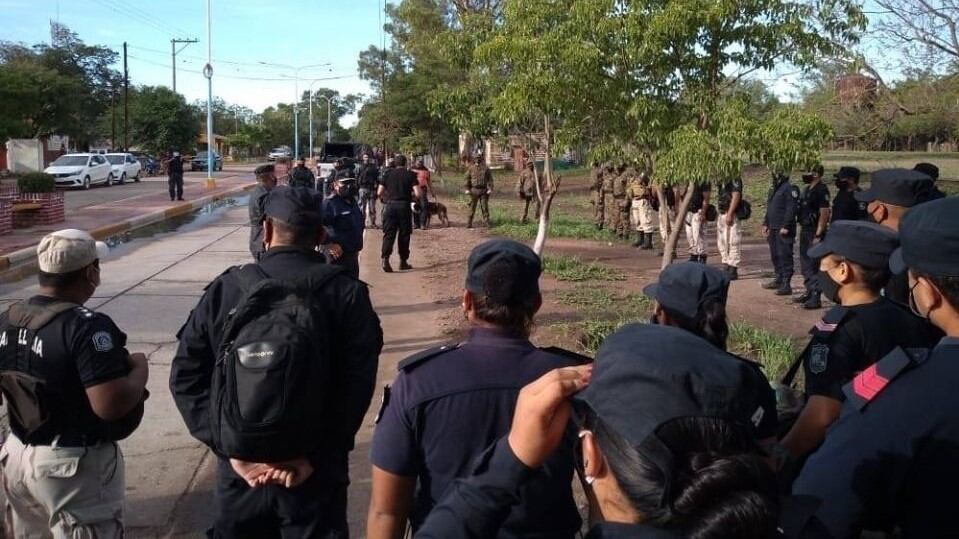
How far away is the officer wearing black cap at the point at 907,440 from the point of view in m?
1.70

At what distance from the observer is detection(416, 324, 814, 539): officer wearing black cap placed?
1.20 meters

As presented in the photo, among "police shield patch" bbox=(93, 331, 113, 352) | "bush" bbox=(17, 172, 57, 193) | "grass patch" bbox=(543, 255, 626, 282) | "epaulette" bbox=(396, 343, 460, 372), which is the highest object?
"epaulette" bbox=(396, 343, 460, 372)

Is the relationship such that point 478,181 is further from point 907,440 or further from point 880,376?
point 907,440

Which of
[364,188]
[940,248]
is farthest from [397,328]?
[364,188]

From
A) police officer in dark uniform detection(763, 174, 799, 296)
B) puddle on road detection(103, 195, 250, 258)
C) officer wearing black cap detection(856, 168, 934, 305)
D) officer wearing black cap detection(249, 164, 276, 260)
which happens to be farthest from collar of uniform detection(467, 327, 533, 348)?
puddle on road detection(103, 195, 250, 258)

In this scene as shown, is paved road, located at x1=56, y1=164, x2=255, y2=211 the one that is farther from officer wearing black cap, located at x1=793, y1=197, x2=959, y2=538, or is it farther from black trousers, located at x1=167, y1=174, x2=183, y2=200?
officer wearing black cap, located at x1=793, y1=197, x2=959, y2=538

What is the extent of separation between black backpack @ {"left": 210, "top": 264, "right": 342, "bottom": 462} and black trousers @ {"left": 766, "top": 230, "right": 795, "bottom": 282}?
9.03 meters

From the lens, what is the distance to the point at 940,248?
6.01ft

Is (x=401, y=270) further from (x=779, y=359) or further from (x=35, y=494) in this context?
(x=35, y=494)

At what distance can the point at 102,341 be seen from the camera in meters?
2.88

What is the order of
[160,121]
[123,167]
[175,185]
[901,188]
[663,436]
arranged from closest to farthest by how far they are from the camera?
[663,436], [901,188], [175,185], [123,167], [160,121]

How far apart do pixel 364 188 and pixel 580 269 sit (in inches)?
302

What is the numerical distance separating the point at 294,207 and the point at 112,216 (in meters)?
20.1

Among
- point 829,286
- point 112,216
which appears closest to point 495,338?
point 829,286
